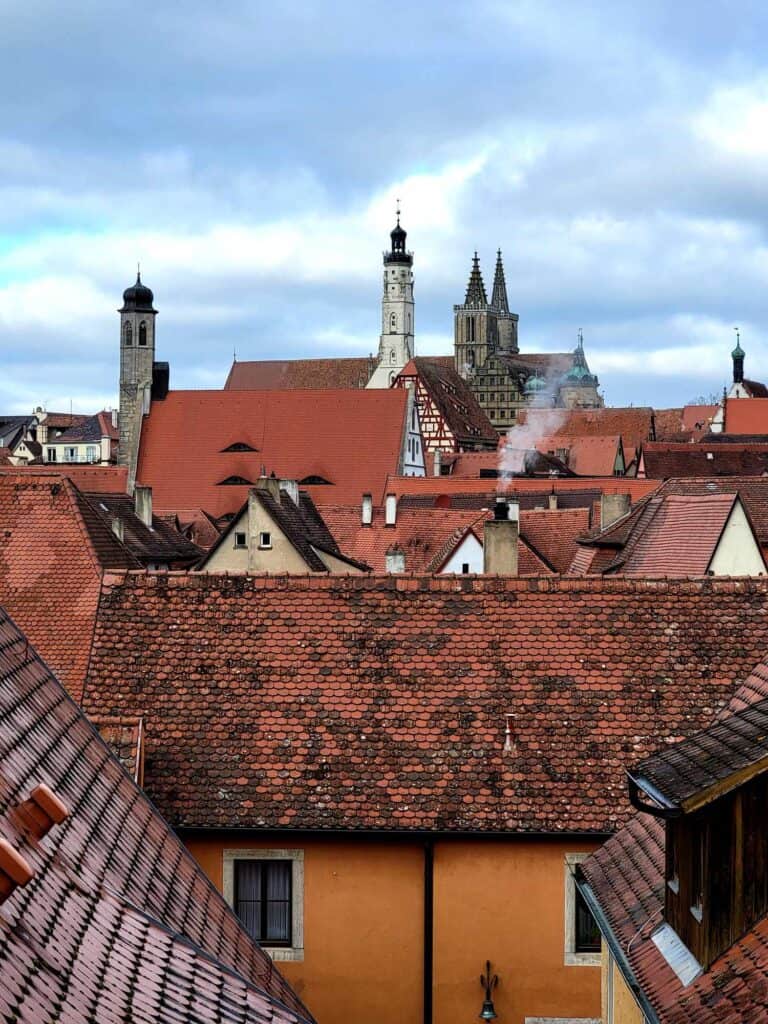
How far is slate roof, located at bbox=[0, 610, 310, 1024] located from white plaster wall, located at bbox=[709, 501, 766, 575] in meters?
19.2

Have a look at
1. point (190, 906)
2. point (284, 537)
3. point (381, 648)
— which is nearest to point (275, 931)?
point (381, 648)

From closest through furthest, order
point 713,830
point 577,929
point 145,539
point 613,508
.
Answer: point 713,830 → point 577,929 → point 613,508 → point 145,539

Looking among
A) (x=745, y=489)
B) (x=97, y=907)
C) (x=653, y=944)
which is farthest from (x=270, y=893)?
(x=745, y=489)

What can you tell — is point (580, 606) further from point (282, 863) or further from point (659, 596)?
point (282, 863)

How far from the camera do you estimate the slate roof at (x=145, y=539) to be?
3744 cm

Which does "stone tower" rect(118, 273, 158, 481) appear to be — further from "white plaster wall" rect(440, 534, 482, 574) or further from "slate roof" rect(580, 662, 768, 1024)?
"slate roof" rect(580, 662, 768, 1024)

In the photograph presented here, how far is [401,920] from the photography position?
42.1 ft

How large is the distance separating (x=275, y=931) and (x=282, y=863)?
0.57 metres

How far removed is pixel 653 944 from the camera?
8.17 metres

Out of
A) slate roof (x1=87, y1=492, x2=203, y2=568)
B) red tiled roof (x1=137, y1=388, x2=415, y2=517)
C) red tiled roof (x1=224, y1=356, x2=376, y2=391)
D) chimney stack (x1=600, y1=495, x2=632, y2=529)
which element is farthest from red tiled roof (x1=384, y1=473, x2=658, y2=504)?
red tiled roof (x1=224, y1=356, x2=376, y2=391)

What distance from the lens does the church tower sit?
162625mm

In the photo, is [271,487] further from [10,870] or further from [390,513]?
[10,870]

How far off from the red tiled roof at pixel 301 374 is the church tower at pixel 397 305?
12846 millimetres

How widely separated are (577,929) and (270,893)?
2.60 meters
